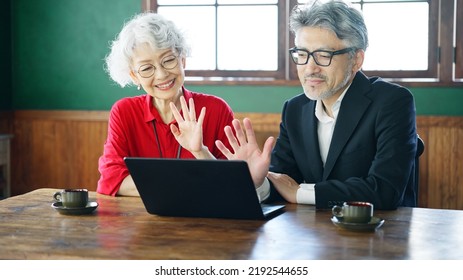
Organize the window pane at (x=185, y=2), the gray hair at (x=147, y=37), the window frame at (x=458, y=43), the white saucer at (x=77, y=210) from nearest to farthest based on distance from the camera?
1. the white saucer at (x=77, y=210)
2. the gray hair at (x=147, y=37)
3. the window frame at (x=458, y=43)
4. the window pane at (x=185, y=2)

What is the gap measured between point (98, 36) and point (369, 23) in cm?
199

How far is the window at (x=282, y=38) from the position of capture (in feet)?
14.8

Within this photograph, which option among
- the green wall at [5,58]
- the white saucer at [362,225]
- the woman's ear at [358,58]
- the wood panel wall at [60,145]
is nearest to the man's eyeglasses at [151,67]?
the woman's ear at [358,58]

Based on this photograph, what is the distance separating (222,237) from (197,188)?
0.71 ft

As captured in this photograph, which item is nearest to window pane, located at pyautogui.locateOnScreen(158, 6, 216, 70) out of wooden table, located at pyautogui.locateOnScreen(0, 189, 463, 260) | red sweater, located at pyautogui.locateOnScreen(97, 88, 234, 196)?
red sweater, located at pyautogui.locateOnScreen(97, 88, 234, 196)

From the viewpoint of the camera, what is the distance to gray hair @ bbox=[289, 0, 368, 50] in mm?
2529

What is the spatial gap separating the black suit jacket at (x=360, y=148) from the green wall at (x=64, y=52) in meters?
2.34

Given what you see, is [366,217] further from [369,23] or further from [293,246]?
[369,23]

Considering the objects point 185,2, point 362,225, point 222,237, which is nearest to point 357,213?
point 362,225

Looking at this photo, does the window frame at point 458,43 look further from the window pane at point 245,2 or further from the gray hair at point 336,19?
the gray hair at point 336,19

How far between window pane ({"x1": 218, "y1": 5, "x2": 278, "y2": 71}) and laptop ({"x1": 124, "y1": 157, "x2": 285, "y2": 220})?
2.96 m

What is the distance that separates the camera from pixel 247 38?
497cm

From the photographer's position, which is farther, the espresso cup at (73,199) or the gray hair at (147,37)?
the gray hair at (147,37)
